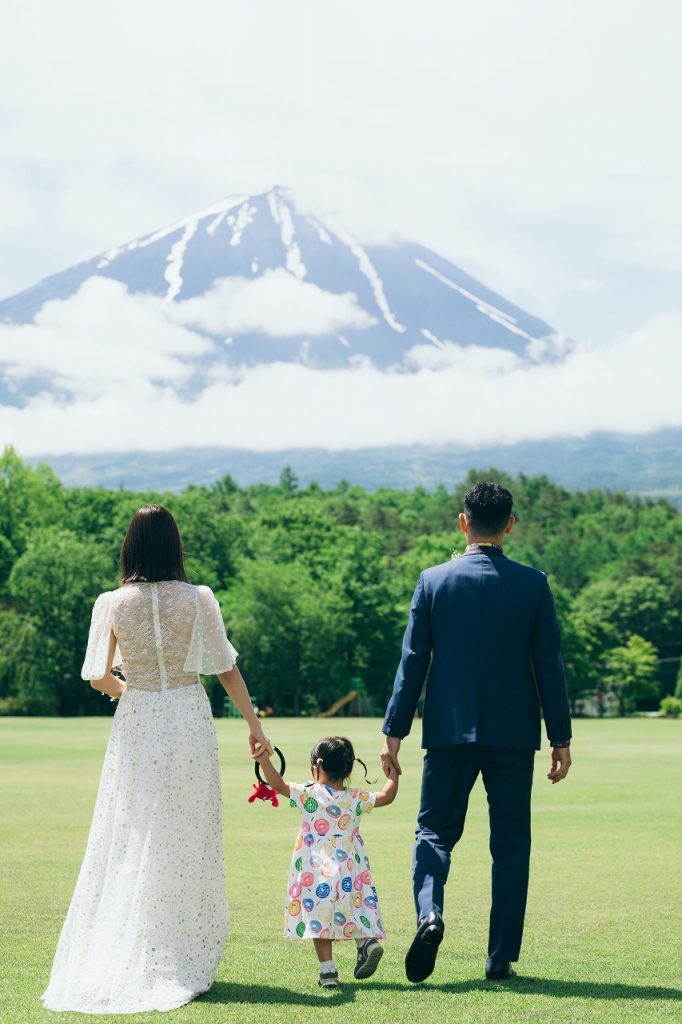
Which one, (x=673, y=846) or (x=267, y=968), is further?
(x=673, y=846)

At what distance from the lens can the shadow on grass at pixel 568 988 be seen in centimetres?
630

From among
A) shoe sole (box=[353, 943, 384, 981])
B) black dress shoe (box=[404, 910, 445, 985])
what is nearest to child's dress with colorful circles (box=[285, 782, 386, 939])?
shoe sole (box=[353, 943, 384, 981])

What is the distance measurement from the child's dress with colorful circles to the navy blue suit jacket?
46 cm

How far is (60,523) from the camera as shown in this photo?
79750 millimetres

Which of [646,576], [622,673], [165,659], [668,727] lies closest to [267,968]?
[165,659]

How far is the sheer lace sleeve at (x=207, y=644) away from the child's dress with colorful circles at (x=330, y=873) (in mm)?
673

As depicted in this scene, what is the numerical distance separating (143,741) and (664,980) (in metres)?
2.69

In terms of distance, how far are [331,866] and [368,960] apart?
18.1 inches

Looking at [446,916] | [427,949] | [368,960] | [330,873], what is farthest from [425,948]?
[446,916]

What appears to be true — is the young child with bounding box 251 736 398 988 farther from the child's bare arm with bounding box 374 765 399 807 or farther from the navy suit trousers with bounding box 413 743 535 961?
the navy suit trousers with bounding box 413 743 535 961

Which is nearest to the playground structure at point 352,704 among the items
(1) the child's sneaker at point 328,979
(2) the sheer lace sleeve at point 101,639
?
(2) the sheer lace sleeve at point 101,639

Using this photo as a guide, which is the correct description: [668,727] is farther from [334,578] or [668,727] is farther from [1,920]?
[1,920]

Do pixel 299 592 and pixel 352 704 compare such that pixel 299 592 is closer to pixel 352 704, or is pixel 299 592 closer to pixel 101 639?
pixel 352 704

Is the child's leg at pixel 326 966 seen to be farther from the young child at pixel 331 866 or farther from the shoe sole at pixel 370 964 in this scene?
the shoe sole at pixel 370 964
